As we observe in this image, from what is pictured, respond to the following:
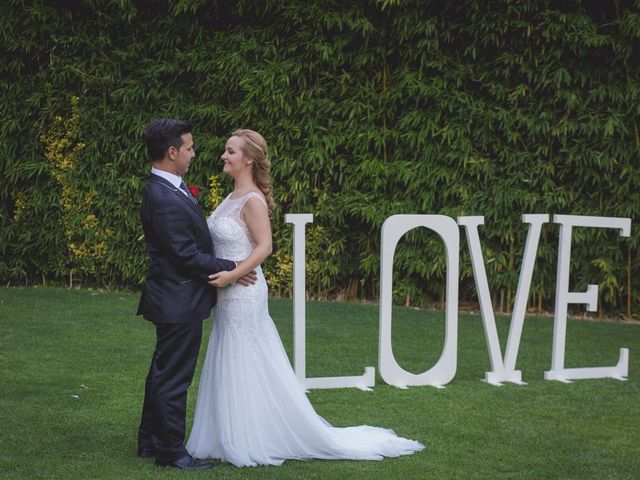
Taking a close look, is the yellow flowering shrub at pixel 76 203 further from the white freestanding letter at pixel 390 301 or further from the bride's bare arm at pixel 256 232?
the bride's bare arm at pixel 256 232

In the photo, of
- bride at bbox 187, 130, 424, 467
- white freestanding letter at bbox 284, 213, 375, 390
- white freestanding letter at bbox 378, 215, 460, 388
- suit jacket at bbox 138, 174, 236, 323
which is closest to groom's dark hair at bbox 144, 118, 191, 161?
suit jacket at bbox 138, 174, 236, 323

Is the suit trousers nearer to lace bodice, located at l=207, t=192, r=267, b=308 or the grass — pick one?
the grass

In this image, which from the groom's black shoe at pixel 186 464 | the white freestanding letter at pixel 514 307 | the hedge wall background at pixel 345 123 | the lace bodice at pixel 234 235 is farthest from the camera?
the hedge wall background at pixel 345 123

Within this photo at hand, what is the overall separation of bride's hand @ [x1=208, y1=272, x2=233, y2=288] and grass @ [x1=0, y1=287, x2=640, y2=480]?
2.78ft

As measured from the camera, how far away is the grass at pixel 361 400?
4.30 m

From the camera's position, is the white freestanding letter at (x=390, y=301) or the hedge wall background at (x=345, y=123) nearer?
the white freestanding letter at (x=390, y=301)

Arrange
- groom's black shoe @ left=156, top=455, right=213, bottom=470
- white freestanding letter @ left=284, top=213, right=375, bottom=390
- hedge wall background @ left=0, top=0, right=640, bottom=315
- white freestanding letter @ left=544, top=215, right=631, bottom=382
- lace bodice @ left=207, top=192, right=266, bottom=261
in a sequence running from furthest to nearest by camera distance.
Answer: hedge wall background @ left=0, top=0, right=640, bottom=315 → white freestanding letter @ left=544, top=215, right=631, bottom=382 → white freestanding letter @ left=284, top=213, right=375, bottom=390 → lace bodice @ left=207, top=192, right=266, bottom=261 → groom's black shoe @ left=156, top=455, right=213, bottom=470

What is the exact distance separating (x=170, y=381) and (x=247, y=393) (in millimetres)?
396

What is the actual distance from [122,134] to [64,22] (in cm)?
134

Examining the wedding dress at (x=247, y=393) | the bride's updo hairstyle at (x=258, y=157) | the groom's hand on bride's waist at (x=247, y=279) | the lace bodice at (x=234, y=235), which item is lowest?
the wedding dress at (x=247, y=393)

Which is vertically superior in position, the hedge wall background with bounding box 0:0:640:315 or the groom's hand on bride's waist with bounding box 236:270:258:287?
the hedge wall background with bounding box 0:0:640:315

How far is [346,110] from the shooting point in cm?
916

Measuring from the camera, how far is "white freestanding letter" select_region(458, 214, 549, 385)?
6062mm

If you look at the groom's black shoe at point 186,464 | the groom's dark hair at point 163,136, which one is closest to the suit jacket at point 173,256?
the groom's dark hair at point 163,136
